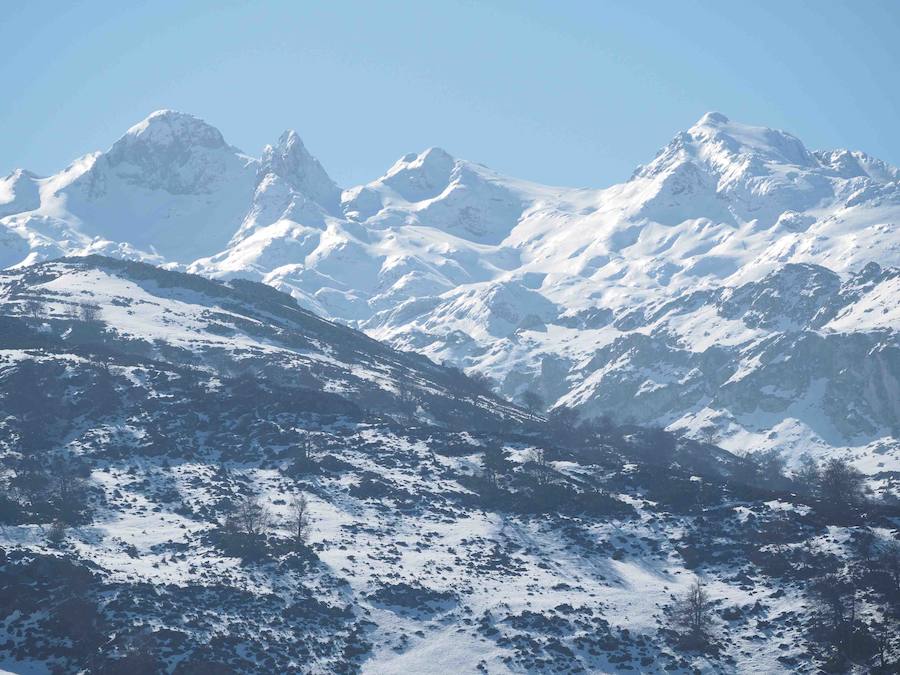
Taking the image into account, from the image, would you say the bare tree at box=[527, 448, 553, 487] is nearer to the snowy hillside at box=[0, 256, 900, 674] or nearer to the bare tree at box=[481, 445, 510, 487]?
the snowy hillside at box=[0, 256, 900, 674]

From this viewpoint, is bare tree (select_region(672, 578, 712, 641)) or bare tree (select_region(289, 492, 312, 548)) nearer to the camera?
bare tree (select_region(672, 578, 712, 641))

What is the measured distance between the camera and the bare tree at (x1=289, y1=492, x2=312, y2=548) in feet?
525

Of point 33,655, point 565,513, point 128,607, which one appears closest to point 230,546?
point 128,607

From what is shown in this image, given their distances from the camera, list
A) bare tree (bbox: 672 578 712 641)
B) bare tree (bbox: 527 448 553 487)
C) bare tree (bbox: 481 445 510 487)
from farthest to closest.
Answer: bare tree (bbox: 481 445 510 487) < bare tree (bbox: 527 448 553 487) < bare tree (bbox: 672 578 712 641)

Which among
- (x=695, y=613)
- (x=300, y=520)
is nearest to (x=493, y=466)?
(x=300, y=520)

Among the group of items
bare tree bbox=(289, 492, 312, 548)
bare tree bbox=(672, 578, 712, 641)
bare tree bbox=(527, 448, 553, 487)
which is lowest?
bare tree bbox=(672, 578, 712, 641)

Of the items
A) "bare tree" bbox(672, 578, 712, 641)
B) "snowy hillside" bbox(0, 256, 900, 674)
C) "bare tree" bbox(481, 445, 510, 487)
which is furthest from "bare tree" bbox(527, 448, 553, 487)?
"bare tree" bbox(672, 578, 712, 641)

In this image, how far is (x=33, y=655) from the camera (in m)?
126

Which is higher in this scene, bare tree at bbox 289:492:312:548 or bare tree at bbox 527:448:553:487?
bare tree at bbox 527:448:553:487

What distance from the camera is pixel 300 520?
16212 centimetres

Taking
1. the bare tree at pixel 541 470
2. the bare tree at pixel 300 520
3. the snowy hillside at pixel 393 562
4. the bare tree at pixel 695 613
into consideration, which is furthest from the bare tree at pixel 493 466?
the bare tree at pixel 695 613

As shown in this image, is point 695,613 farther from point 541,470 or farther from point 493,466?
point 493,466

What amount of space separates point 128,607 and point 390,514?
4612cm

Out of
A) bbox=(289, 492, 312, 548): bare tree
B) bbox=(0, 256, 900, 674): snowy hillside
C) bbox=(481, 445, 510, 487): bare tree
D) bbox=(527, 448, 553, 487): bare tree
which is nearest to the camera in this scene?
bbox=(0, 256, 900, 674): snowy hillside
